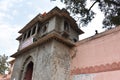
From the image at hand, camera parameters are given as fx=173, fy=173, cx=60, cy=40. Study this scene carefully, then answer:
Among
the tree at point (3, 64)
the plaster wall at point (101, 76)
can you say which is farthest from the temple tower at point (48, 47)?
the tree at point (3, 64)

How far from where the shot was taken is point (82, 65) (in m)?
9.99

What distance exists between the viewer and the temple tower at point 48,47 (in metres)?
10.5

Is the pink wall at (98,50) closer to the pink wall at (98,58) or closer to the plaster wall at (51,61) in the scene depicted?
the pink wall at (98,58)

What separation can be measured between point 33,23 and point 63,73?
5.28 meters

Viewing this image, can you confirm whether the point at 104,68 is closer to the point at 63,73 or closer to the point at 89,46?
the point at 89,46

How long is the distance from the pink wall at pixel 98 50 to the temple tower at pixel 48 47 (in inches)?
32.3

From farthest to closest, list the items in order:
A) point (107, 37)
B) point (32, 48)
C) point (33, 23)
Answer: point (33, 23)
point (32, 48)
point (107, 37)

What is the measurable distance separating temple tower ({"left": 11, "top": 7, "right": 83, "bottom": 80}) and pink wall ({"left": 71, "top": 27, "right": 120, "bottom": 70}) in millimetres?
821

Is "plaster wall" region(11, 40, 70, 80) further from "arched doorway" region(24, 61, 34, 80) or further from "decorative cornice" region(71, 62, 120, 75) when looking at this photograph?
"arched doorway" region(24, 61, 34, 80)

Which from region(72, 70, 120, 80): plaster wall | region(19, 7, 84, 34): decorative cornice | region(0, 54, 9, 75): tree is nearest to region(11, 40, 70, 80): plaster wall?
region(72, 70, 120, 80): plaster wall

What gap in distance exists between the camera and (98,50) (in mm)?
9469

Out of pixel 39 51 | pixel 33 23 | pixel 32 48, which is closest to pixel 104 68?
pixel 39 51

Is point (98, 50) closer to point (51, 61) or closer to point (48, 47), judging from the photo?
point (51, 61)

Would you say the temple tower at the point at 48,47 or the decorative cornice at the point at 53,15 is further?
the decorative cornice at the point at 53,15
